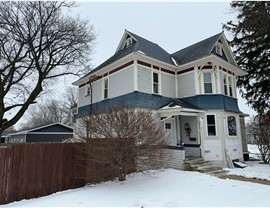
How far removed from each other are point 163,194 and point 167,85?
9259 millimetres

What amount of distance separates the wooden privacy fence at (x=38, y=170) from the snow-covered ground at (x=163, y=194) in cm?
42

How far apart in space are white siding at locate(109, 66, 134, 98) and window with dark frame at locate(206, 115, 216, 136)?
534 centimetres

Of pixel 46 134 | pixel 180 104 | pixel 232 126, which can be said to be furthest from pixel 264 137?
pixel 46 134

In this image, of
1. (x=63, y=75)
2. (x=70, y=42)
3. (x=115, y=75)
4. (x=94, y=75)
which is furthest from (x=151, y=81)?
(x=63, y=75)

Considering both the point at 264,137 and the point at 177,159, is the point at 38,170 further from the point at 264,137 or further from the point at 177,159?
the point at 264,137

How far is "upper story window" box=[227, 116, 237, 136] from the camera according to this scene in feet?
49.1

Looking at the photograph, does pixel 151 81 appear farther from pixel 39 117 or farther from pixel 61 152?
pixel 39 117

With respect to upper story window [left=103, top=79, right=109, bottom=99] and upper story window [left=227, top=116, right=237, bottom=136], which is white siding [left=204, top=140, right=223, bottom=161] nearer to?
upper story window [left=227, top=116, right=237, bottom=136]

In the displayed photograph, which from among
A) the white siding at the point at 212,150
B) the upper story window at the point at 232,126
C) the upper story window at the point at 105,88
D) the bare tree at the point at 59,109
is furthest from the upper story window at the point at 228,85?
the bare tree at the point at 59,109

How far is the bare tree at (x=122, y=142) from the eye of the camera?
8234 millimetres

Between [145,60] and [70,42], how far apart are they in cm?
987

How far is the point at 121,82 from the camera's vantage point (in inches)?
583

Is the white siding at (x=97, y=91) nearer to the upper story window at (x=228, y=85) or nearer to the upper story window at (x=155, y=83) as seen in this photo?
the upper story window at (x=155, y=83)

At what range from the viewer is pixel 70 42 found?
20.8 metres
